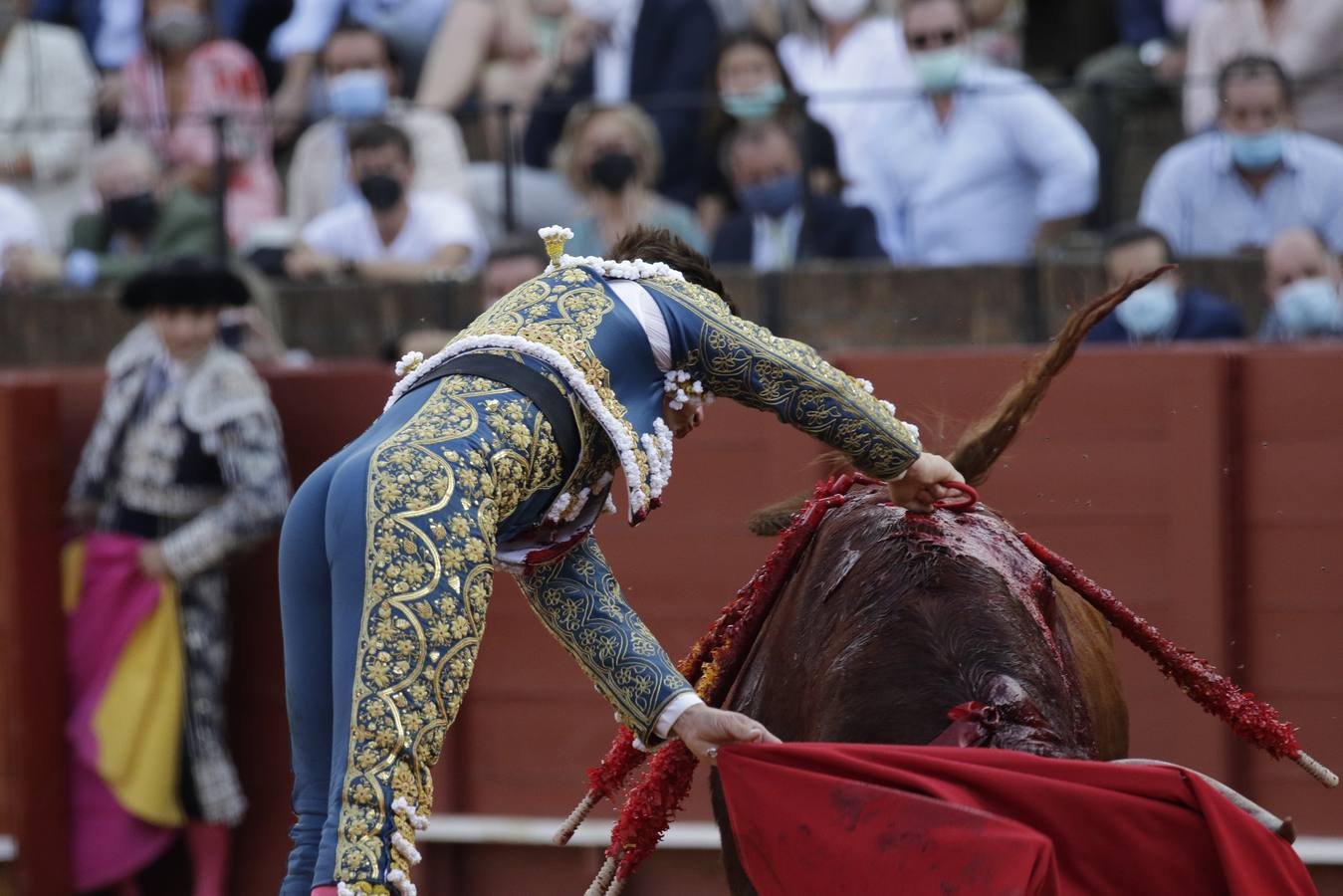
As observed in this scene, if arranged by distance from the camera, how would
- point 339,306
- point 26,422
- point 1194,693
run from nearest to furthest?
point 1194,693 → point 26,422 → point 339,306

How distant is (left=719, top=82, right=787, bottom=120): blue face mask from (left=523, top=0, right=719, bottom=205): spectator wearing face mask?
146mm

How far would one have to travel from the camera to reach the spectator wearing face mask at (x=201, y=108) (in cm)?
688

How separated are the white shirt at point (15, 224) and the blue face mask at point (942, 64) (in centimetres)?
323

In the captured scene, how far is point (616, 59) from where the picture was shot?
668 cm

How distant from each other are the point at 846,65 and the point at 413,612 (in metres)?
→ 4.30

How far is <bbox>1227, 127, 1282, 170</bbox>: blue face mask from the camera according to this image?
17.7 ft

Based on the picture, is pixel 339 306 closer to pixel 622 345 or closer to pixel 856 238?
pixel 856 238

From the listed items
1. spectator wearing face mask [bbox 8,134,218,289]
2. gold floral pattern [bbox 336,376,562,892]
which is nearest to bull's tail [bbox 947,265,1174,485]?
gold floral pattern [bbox 336,376,562,892]

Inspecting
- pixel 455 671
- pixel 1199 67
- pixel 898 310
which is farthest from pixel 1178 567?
pixel 455 671

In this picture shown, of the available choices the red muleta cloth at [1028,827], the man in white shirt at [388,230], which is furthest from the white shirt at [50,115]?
the red muleta cloth at [1028,827]

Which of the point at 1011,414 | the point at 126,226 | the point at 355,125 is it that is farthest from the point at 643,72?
the point at 1011,414

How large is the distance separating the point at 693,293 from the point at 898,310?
3229mm

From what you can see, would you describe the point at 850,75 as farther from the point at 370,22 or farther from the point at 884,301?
the point at 370,22

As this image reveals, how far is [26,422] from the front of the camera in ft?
17.9
